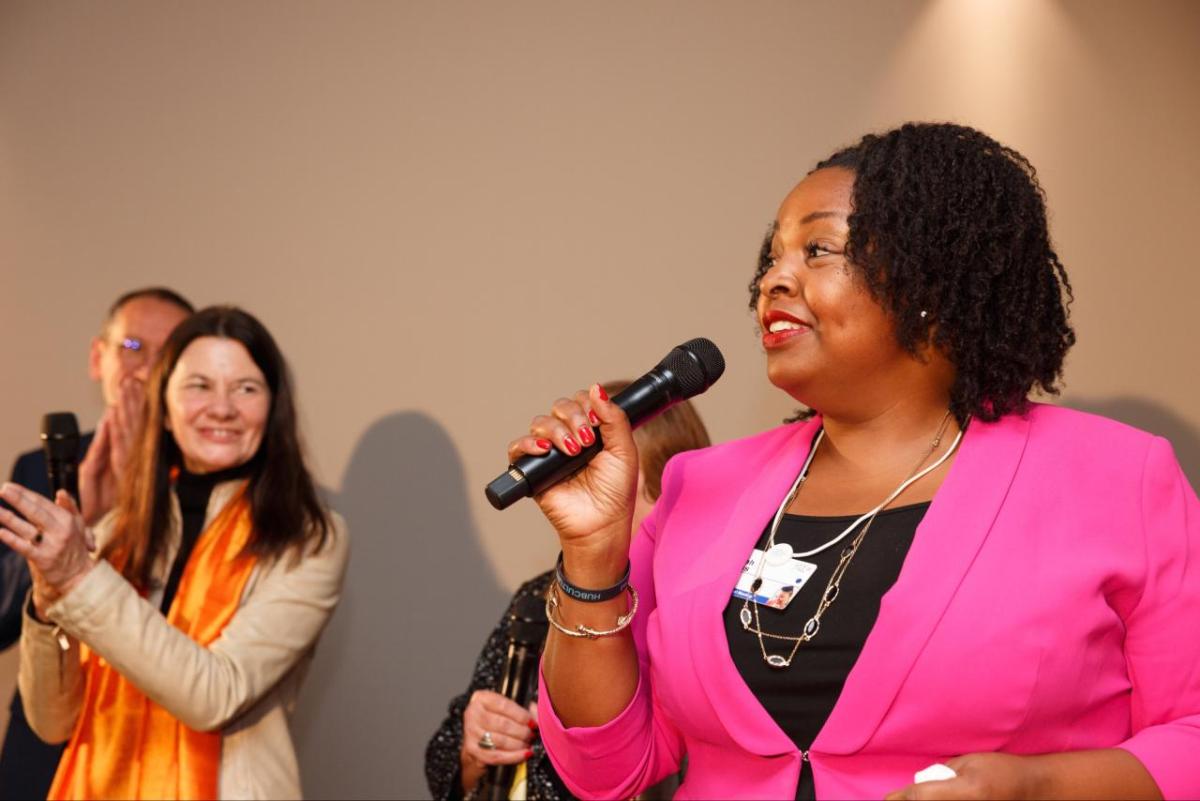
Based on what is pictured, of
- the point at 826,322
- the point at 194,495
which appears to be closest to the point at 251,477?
the point at 194,495

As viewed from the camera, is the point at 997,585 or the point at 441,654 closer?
the point at 997,585

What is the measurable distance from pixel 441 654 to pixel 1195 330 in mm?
2237

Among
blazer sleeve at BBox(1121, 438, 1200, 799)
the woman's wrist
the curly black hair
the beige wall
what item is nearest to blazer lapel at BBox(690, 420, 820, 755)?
the woman's wrist

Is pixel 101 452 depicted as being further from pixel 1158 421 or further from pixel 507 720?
pixel 1158 421

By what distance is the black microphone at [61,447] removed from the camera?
9.34ft

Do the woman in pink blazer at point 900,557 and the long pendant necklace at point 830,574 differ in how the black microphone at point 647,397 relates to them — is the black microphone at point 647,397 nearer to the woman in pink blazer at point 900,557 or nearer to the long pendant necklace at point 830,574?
the woman in pink blazer at point 900,557

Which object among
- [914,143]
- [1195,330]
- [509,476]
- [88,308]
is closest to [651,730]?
[509,476]

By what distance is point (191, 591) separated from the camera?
293 centimetres

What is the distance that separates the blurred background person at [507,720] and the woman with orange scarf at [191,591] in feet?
1.55

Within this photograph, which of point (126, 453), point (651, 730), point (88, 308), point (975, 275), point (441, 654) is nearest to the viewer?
point (975, 275)

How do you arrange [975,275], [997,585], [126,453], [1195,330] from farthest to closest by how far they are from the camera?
[126,453] < [1195,330] < [975,275] < [997,585]

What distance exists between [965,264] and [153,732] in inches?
83.4

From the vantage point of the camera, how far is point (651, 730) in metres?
1.81

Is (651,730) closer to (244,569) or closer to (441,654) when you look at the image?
(244,569)
